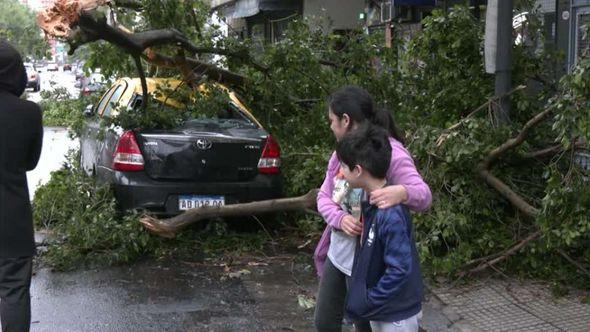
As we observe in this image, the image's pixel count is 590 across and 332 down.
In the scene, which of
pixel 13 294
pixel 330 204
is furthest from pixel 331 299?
pixel 13 294

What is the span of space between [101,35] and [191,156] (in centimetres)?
138

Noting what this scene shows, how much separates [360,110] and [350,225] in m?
0.57

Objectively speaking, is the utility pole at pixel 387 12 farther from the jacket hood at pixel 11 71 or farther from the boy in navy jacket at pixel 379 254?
the boy in navy jacket at pixel 379 254

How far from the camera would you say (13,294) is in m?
3.94

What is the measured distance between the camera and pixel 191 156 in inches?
263

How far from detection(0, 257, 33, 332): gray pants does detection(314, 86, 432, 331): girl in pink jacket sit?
1685 millimetres

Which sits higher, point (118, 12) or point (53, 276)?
point (118, 12)

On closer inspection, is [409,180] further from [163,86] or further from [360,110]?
[163,86]

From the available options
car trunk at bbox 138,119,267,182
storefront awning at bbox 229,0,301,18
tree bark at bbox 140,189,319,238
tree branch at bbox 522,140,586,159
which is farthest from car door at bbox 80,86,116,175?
storefront awning at bbox 229,0,301,18

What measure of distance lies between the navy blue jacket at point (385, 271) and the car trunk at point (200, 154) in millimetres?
3826

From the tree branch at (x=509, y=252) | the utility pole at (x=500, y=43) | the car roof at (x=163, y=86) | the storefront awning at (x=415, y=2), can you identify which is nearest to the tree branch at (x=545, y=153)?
the utility pole at (x=500, y=43)

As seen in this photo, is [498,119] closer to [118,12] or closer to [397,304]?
[397,304]

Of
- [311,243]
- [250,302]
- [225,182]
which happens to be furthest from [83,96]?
[250,302]

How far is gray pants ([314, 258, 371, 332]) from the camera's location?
3.53 meters
